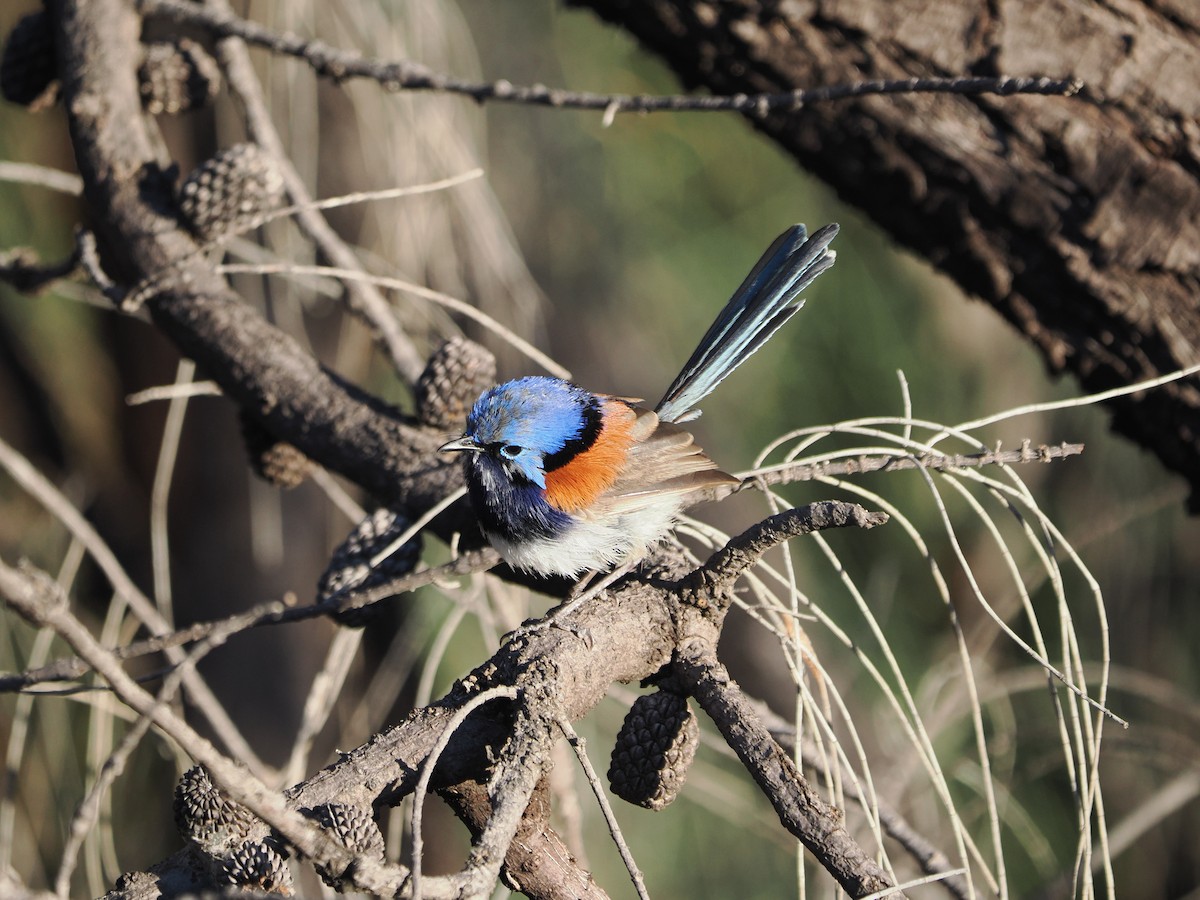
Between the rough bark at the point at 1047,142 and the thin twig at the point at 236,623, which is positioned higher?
the rough bark at the point at 1047,142

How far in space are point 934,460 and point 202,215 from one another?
3.94 feet

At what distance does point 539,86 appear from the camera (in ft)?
5.66

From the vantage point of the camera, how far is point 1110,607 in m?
3.17

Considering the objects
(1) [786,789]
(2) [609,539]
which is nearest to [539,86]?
(2) [609,539]

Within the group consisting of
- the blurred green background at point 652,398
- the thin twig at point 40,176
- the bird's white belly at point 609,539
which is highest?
the thin twig at point 40,176

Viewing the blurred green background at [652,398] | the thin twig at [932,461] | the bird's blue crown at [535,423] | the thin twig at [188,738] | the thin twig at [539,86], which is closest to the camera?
the thin twig at [188,738]

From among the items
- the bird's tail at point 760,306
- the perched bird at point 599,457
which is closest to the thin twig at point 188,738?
the perched bird at point 599,457

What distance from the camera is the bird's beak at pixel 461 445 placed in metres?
1.71

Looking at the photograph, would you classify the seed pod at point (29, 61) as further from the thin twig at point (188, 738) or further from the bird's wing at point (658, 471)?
the thin twig at point (188, 738)

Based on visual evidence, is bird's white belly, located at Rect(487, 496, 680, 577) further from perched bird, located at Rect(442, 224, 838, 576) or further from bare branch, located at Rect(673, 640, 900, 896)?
bare branch, located at Rect(673, 640, 900, 896)

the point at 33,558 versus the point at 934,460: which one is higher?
the point at 934,460

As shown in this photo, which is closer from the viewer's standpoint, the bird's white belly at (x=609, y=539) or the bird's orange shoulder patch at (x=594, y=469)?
the bird's white belly at (x=609, y=539)

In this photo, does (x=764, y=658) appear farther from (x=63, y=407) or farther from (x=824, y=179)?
(x=63, y=407)

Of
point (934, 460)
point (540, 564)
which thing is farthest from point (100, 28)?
point (934, 460)
